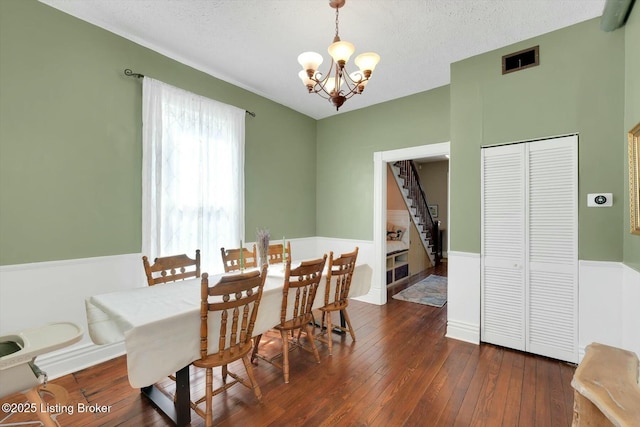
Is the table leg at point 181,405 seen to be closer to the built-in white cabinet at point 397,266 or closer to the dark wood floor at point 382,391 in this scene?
the dark wood floor at point 382,391

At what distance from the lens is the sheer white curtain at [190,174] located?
9.41 feet

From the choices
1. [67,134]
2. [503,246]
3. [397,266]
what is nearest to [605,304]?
[503,246]

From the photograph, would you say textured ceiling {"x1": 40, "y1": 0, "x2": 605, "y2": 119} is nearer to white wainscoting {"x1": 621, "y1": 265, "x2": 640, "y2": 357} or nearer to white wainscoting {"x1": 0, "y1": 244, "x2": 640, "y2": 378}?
white wainscoting {"x1": 0, "y1": 244, "x2": 640, "y2": 378}

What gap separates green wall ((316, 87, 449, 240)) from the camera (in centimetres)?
388

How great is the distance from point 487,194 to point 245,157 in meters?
3.01

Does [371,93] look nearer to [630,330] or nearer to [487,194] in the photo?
[487,194]

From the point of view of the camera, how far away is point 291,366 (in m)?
2.48


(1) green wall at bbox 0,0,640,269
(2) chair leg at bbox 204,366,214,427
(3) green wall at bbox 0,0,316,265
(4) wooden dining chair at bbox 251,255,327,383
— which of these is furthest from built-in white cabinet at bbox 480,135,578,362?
(3) green wall at bbox 0,0,316,265

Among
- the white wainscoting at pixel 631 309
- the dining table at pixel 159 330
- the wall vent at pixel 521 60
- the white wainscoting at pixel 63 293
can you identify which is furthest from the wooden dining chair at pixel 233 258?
the wall vent at pixel 521 60

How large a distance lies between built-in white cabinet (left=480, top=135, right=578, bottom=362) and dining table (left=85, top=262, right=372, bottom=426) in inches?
91.3

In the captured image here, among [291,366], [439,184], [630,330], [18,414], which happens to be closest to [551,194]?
[630,330]

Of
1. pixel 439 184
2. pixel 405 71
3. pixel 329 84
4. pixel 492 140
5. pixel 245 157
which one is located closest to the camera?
pixel 329 84

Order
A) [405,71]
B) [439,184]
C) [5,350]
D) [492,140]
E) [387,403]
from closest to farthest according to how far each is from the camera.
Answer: [5,350], [387,403], [492,140], [405,71], [439,184]

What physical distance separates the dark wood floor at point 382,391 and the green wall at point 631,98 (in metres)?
1.14
